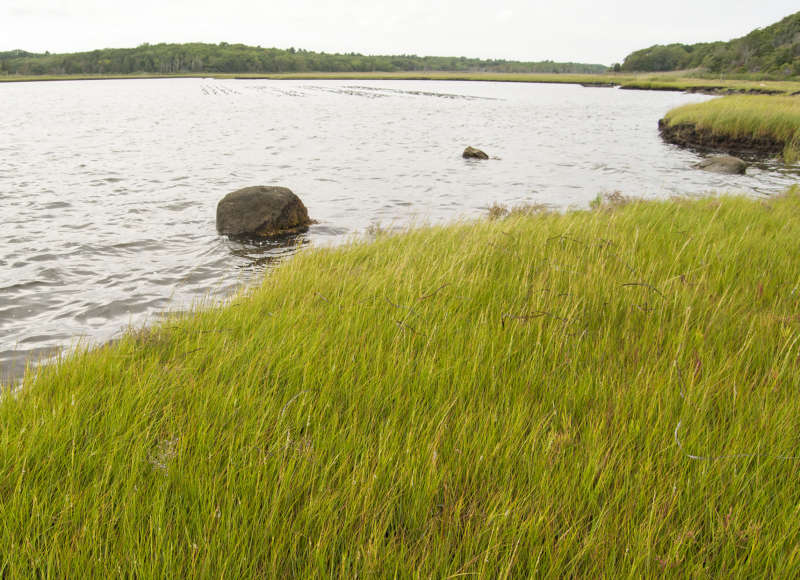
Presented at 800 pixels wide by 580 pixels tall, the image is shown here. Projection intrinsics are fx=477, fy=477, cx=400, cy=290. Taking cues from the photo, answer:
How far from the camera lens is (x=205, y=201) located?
45.7 ft

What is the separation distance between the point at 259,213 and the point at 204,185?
6324mm

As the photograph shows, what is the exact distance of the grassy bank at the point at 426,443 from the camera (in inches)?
74.9

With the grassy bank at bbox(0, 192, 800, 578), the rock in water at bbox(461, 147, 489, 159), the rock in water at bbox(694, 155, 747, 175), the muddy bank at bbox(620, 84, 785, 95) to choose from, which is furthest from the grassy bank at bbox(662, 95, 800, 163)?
the muddy bank at bbox(620, 84, 785, 95)

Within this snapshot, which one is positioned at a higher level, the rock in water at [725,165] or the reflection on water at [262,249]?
the rock in water at [725,165]

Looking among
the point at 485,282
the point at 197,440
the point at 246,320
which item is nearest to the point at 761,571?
the point at 197,440

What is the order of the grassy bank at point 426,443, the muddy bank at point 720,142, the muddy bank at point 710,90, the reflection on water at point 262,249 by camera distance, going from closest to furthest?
the grassy bank at point 426,443, the reflection on water at point 262,249, the muddy bank at point 720,142, the muddy bank at point 710,90

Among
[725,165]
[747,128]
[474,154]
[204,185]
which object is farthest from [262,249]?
[747,128]

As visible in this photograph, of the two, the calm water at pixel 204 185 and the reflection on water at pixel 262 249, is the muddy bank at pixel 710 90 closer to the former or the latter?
the calm water at pixel 204 185

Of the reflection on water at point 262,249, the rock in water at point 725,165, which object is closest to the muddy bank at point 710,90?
the rock in water at point 725,165

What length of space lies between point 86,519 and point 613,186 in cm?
1876

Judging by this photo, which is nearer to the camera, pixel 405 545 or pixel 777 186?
pixel 405 545

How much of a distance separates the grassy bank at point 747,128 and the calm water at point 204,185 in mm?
Answer: 2207

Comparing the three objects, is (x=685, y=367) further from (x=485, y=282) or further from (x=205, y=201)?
(x=205, y=201)

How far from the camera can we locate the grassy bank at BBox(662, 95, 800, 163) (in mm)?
23250
